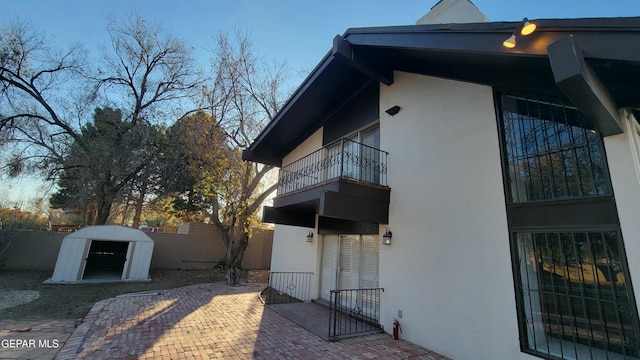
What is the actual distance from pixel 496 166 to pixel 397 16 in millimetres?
5816

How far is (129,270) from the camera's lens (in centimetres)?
1109

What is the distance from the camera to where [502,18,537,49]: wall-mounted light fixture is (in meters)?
3.02

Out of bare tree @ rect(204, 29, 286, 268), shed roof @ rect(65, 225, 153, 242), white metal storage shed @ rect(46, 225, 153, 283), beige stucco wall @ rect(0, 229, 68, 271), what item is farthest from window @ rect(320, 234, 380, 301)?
beige stucco wall @ rect(0, 229, 68, 271)

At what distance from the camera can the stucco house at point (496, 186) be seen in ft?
10.2

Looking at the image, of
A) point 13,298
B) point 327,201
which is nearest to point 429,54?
point 327,201

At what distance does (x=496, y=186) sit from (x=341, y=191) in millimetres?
2720

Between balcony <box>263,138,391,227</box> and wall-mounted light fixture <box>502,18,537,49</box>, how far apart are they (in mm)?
3170

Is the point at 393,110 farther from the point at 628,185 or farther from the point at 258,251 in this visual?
the point at 258,251

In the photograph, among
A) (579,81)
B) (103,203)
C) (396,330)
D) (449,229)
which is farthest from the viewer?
(103,203)

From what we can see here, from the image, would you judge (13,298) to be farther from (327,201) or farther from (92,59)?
(92,59)

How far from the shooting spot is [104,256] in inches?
520

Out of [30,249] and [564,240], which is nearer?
[564,240]

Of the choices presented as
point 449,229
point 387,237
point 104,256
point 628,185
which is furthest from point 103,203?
point 628,185

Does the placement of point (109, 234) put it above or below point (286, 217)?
below
